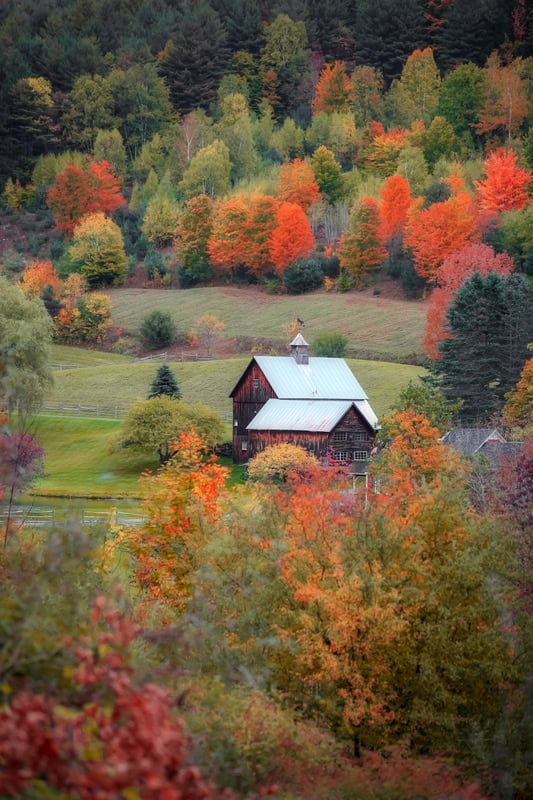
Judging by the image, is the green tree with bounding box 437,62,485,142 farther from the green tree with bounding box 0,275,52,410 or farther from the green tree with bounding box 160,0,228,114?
the green tree with bounding box 0,275,52,410

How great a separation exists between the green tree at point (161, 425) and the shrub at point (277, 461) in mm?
4779

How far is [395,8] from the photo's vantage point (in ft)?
637

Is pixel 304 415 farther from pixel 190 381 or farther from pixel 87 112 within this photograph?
pixel 87 112

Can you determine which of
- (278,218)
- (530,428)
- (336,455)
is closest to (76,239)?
(278,218)

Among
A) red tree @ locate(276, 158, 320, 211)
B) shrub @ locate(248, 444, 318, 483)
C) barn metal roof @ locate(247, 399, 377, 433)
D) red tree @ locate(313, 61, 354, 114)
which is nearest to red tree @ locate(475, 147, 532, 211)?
red tree @ locate(276, 158, 320, 211)

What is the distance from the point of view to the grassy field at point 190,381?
77188 millimetres

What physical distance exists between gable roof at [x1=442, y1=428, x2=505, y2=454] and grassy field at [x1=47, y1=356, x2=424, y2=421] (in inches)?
819

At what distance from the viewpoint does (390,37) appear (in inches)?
7490

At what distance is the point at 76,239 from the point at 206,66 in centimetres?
7453

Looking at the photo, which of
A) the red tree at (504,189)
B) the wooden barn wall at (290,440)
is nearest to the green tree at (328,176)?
the red tree at (504,189)

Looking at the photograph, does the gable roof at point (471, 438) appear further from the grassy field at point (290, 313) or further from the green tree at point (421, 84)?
the green tree at point (421, 84)

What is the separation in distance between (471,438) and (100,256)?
70.2m

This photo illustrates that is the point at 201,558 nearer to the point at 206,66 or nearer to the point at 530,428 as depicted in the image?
the point at 530,428

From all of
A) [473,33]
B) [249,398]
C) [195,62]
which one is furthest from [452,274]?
[473,33]
